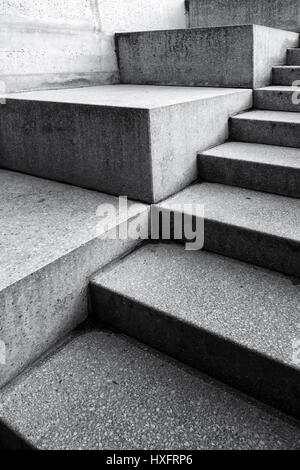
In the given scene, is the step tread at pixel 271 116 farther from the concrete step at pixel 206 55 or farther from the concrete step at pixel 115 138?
the concrete step at pixel 206 55

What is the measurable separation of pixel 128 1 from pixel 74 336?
148 inches

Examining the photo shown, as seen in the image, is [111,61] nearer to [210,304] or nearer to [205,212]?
[205,212]

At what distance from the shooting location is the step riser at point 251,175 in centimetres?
236

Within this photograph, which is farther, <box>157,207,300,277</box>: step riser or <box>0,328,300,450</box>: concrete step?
<box>157,207,300,277</box>: step riser

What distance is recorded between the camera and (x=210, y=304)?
1.75 m

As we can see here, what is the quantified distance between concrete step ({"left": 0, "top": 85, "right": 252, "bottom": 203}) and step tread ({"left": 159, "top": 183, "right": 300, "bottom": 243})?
0.13 m

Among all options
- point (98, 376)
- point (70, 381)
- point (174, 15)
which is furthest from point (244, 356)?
point (174, 15)

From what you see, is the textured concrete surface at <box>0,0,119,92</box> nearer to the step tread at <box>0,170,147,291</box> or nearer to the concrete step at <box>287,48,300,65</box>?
the step tread at <box>0,170,147,291</box>

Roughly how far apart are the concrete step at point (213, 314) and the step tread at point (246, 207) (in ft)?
0.75

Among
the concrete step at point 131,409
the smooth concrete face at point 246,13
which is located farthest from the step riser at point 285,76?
the concrete step at point 131,409

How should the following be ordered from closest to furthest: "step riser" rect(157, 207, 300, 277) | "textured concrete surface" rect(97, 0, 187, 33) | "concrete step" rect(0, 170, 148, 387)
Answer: "concrete step" rect(0, 170, 148, 387) < "step riser" rect(157, 207, 300, 277) < "textured concrete surface" rect(97, 0, 187, 33)

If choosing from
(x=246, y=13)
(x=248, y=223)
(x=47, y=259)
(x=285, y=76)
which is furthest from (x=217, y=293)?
(x=246, y=13)

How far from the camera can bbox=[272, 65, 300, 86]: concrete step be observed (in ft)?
11.2

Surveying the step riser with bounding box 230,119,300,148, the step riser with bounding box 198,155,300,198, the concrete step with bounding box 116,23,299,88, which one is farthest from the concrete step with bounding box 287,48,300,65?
the step riser with bounding box 198,155,300,198
